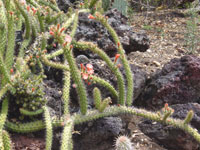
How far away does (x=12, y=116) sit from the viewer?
2098 mm

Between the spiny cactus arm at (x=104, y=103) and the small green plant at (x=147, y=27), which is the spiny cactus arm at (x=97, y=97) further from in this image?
the small green plant at (x=147, y=27)

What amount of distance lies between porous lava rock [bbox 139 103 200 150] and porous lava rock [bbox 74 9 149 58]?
1150 millimetres

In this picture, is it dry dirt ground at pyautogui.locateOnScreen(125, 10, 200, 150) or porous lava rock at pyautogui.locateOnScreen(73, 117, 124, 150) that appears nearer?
porous lava rock at pyautogui.locateOnScreen(73, 117, 124, 150)

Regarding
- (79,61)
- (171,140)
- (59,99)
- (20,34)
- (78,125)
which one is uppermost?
(20,34)

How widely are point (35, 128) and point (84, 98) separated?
0.45 m

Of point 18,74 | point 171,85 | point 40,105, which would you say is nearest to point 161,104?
point 171,85

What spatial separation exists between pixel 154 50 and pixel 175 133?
2230 millimetres

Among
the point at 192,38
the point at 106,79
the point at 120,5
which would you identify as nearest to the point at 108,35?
the point at 106,79

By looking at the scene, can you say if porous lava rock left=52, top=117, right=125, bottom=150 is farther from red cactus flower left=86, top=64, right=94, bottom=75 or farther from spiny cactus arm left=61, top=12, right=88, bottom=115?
red cactus flower left=86, top=64, right=94, bottom=75

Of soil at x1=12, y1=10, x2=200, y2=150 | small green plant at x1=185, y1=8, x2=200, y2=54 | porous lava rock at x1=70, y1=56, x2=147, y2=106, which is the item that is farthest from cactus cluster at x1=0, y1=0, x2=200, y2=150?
small green plant at x1=185, y1=8, x2=200, y2=54

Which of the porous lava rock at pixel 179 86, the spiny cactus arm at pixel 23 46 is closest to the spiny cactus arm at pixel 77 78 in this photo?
the spiny cactus arm at pixel 23 46

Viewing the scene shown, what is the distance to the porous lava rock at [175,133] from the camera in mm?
2148

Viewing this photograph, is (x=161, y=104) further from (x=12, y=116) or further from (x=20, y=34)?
(x=20, y=34)

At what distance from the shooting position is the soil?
197 centimetres
